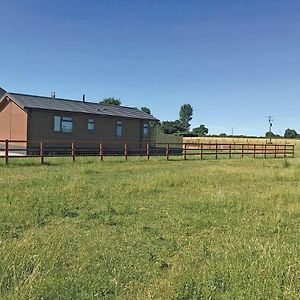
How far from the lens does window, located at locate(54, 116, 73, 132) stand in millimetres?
→ 26359

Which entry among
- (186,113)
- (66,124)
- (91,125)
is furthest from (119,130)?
(186,113)

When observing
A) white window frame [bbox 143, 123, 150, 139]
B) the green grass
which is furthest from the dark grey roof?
the green grass

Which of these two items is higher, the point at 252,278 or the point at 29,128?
the point at 29,128

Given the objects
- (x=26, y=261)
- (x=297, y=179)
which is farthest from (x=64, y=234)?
(x=297, y=179)

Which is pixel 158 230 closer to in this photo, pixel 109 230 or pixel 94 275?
pixel 109 230

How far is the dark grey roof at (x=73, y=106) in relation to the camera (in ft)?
83.3

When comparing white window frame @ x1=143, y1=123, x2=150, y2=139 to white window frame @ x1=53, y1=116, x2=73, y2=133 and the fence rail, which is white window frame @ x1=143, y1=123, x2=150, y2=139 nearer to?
the fence rail

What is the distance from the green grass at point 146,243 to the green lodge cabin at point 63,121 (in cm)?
1622

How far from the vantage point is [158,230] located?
583cm

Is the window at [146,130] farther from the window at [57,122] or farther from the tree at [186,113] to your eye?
the tree at [186,113]

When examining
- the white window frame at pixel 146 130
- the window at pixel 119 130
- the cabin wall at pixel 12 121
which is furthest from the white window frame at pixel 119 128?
the cabin wall at pixel 12 121

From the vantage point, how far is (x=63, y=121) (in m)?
26.7

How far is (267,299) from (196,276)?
0.76m

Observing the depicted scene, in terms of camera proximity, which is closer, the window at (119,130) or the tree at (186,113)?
the window at (119,130)
